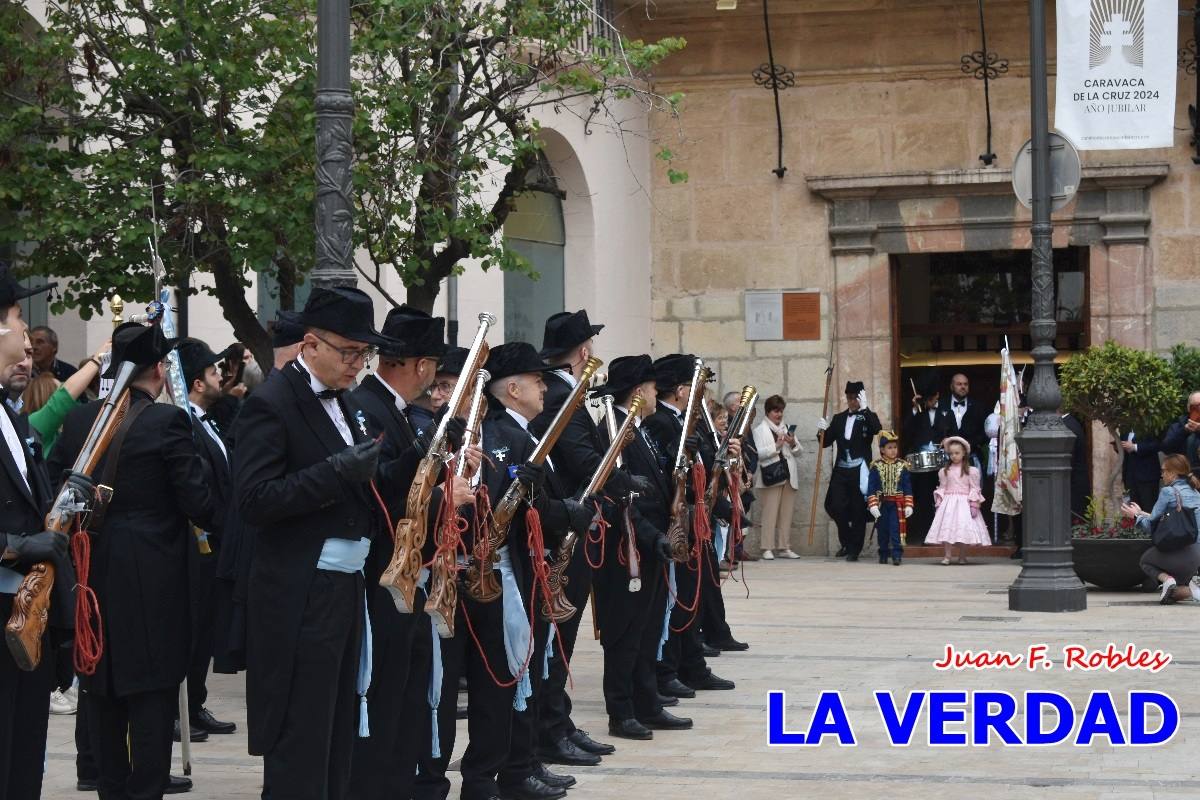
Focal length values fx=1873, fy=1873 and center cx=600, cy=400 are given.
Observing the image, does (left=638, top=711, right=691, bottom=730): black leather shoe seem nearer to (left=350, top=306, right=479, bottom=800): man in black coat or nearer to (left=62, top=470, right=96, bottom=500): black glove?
(left=350, top=306, right=479, bottom=800): man in black coat

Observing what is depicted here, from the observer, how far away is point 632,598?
9.10 meters

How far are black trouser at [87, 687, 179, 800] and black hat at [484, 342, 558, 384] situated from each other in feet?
5.90

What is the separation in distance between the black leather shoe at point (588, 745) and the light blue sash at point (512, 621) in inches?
51.4

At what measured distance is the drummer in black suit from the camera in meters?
20.6

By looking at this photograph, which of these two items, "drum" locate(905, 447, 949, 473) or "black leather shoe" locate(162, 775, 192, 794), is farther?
"drum" locate(905, 447, 949, 473)

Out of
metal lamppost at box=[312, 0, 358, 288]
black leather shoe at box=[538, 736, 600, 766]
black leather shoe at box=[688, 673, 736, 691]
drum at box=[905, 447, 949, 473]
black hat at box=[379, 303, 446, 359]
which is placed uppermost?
metal lamppost at box=[312, 0, 358, 288]

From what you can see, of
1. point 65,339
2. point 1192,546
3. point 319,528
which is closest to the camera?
point 319,528

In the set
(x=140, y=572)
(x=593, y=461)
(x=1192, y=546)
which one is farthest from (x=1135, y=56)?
(x=140, y=572)

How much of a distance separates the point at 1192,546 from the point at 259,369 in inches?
302

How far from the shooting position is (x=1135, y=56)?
683 inches

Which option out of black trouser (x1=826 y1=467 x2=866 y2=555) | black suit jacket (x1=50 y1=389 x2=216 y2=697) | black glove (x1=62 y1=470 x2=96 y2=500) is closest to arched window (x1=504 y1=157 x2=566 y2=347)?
black trouser (x1=826 y1=467 x2=866 y2=555)

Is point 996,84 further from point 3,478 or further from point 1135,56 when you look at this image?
point 3,478

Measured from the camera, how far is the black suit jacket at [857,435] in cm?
2016

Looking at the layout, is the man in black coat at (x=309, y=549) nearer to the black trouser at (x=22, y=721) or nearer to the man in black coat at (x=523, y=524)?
the black trouser at (x=22, y=721)
